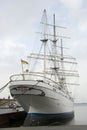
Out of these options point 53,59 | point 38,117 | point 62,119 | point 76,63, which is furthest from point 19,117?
point 76,63

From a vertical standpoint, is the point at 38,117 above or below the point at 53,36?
below

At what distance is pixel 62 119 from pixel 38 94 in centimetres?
986

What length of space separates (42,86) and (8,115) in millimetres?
5691

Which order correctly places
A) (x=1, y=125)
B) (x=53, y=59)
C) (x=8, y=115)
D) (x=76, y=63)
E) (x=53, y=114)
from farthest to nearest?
(x=76, y=63) → (x=53, y=59) → (x=53, y=114) → (x=8, y=115) → (x=1, y=125)

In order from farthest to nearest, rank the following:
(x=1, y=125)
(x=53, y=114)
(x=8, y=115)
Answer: (x=53, y=114), (x=8, y=115), (x=1, y=125)

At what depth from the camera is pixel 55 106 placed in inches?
1570

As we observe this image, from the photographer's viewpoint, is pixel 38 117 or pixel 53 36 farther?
pixel 53 36

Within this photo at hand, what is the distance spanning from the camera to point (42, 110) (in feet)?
122

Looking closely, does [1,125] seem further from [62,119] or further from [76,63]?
[76,63]

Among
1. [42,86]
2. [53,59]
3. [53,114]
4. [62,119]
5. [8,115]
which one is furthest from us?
[53,59]

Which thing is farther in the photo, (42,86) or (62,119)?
(62,119)

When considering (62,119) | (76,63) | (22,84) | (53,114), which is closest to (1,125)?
(22,84)

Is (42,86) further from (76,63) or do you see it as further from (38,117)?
(76,63)

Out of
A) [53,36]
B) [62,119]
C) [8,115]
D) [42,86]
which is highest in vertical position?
[53,36]
